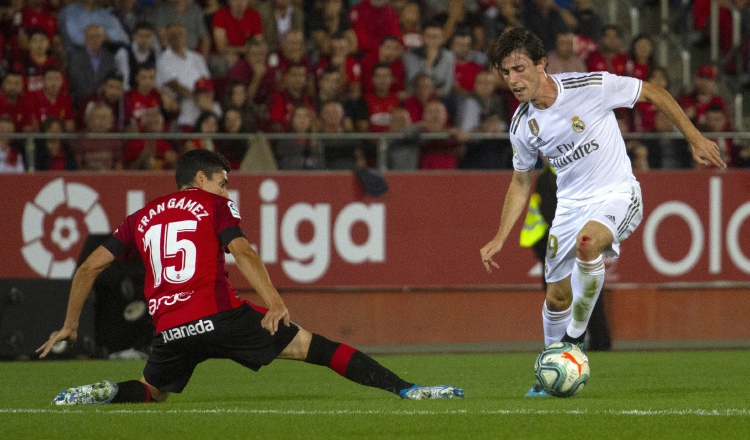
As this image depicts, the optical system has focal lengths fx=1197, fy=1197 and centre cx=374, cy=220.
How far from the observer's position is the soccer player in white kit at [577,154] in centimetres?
727

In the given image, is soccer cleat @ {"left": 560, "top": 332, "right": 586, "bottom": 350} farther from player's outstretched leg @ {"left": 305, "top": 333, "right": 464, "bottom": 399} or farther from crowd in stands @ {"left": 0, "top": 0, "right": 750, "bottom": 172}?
crowd in stands @ {"left": 0, "top": 0, "right": 750, "bottom": 172}

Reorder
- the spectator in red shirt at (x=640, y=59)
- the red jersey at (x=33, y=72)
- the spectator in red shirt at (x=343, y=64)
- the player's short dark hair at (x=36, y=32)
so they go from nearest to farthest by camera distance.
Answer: the red jersey at (x=33, y=72), the player's short dark hair at (x=36, y=32), the spectator in red shirt at (x=343, y=64), the spectator in red shirt at (x=640, y=59)

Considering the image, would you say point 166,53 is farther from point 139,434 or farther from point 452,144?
point 139,434

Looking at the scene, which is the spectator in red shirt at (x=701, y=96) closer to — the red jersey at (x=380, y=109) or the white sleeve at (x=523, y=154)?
the red jersey at (x=380, y=109)

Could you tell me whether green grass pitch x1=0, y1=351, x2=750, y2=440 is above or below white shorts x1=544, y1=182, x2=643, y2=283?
below

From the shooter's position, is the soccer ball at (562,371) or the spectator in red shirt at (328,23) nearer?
the soccer ball at (562,371)

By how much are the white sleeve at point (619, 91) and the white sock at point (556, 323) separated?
145cm

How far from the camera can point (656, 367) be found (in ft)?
32.3

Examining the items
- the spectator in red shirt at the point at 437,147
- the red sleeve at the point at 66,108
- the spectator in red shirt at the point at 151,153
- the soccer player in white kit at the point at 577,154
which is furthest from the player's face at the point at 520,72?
the red sleeve at the point at 66,108

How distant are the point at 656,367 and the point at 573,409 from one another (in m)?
3.72

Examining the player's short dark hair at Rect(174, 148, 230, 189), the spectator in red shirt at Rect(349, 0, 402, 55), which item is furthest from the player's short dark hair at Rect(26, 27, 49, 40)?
the player's short dark hair at Rect(174, 148, 230, 189)

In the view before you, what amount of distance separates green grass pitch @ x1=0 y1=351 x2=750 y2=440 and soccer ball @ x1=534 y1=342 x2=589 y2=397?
0.29ft

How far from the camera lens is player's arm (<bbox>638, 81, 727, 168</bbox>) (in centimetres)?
687

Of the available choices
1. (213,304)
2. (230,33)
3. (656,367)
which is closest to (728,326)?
(656,367)
